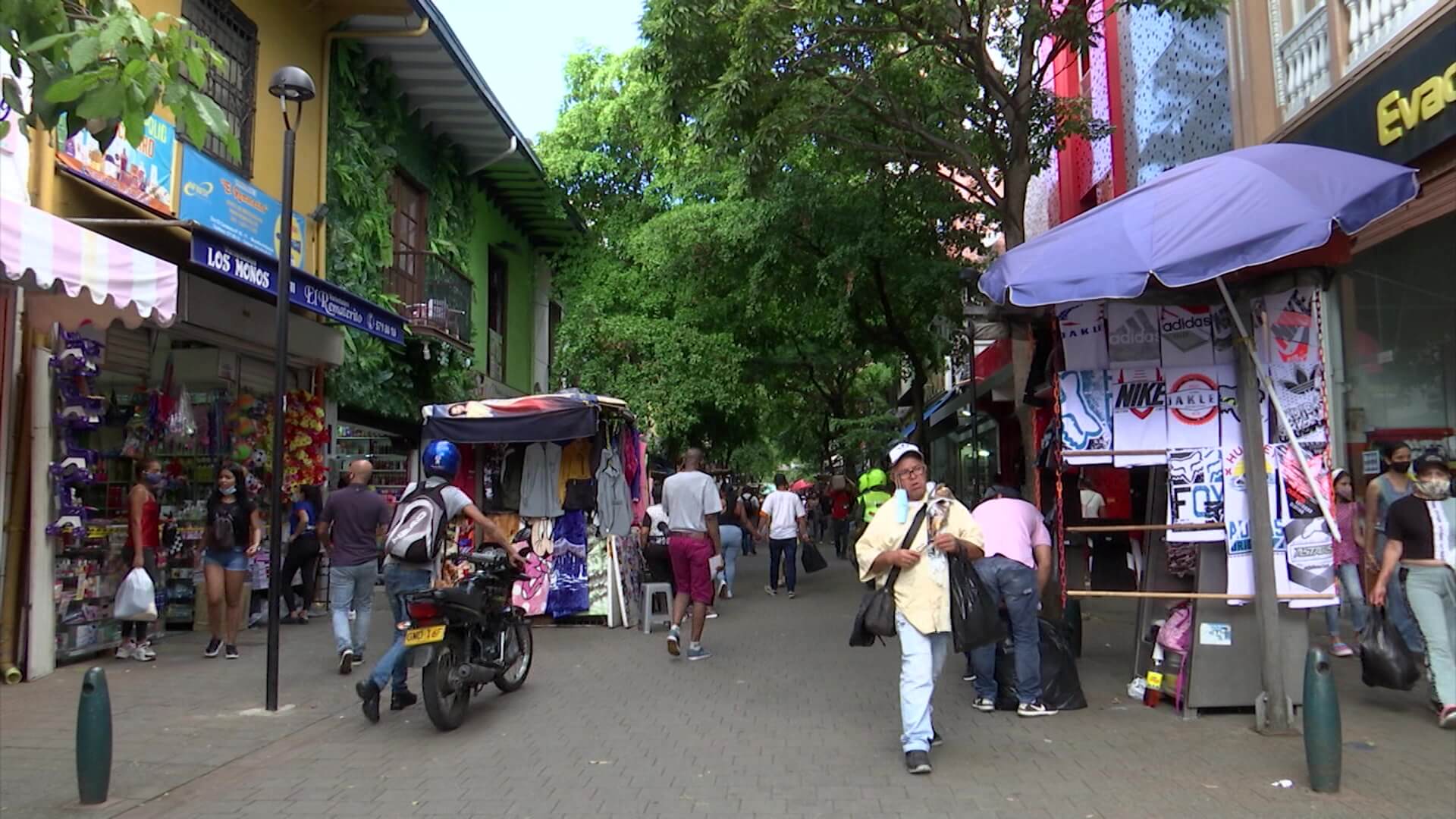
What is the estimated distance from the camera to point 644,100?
516 inches

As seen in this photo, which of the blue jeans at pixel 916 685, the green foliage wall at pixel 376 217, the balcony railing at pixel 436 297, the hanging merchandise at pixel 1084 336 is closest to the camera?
the blue jeans at pixel 916 685

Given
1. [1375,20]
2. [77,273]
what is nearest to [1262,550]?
[1375,20]

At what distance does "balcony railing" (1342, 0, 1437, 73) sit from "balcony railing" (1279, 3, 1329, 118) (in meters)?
0.37

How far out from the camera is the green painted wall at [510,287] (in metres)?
17.5

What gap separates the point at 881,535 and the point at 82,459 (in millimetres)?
6816

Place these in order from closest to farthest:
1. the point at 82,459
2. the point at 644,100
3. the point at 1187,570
Result: 1. the point at 1187,570
2. the point at 82,459
3. the point at 644,100

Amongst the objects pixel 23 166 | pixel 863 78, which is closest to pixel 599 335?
pixel 863 78

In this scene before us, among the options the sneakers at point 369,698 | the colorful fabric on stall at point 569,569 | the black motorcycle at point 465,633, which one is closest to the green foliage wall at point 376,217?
the colorful fabric on stall at point 569,569

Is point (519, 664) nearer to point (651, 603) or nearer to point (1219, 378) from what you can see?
point (651, 603)

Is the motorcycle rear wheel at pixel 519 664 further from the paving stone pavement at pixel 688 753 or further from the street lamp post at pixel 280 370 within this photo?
the street lamp post at pixel 280 370

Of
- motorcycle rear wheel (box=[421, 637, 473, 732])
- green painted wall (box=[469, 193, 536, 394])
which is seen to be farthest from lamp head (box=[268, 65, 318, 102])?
green painted wall (box=[469, 193, 536, 394])

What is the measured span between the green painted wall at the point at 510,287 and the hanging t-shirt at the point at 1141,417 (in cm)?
1248

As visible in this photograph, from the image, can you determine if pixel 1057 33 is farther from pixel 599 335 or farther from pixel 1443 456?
pixel 599 335

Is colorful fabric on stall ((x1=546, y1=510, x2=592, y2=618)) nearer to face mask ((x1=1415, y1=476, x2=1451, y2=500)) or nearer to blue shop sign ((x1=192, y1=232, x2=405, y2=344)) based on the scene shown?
blue shop sign ((x1=192, y1=232, x2=405, y2=344))
